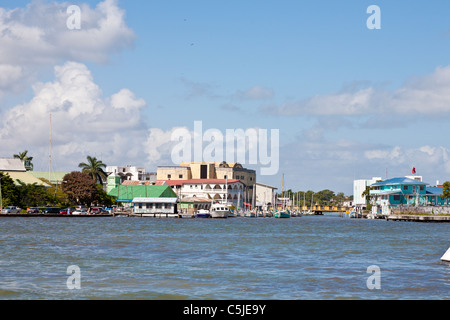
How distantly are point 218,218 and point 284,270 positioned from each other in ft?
431

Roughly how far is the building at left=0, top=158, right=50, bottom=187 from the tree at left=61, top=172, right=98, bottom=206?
6623mm

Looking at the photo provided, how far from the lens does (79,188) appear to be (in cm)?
15700

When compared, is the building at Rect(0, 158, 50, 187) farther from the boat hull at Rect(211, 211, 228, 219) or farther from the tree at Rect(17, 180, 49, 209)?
the boat hull at Rect(211, 211, 228, 219)

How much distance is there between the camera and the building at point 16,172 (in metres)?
156

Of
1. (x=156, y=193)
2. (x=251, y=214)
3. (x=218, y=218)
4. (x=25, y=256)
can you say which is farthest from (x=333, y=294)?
(x=251, y=214)

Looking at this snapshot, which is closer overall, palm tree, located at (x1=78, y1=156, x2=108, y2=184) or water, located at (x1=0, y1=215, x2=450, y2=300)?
water, located at (x1=0, y1=215, x2=450, y2=300)

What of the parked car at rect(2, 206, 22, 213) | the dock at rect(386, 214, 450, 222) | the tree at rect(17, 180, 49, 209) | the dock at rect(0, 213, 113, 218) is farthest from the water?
the dock at rect(386, 214, 450, 222)

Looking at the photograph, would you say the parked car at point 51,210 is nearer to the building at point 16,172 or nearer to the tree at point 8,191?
the tree at point 8,191

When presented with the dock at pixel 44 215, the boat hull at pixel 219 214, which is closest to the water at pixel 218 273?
the dock at pixel 44 215

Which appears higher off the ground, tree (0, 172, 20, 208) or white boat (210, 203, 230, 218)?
tree (0, 172, 20, 208)

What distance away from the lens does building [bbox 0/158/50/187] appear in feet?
510

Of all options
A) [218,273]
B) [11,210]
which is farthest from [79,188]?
[218,273]

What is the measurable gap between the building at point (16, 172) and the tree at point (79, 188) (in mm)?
6623
